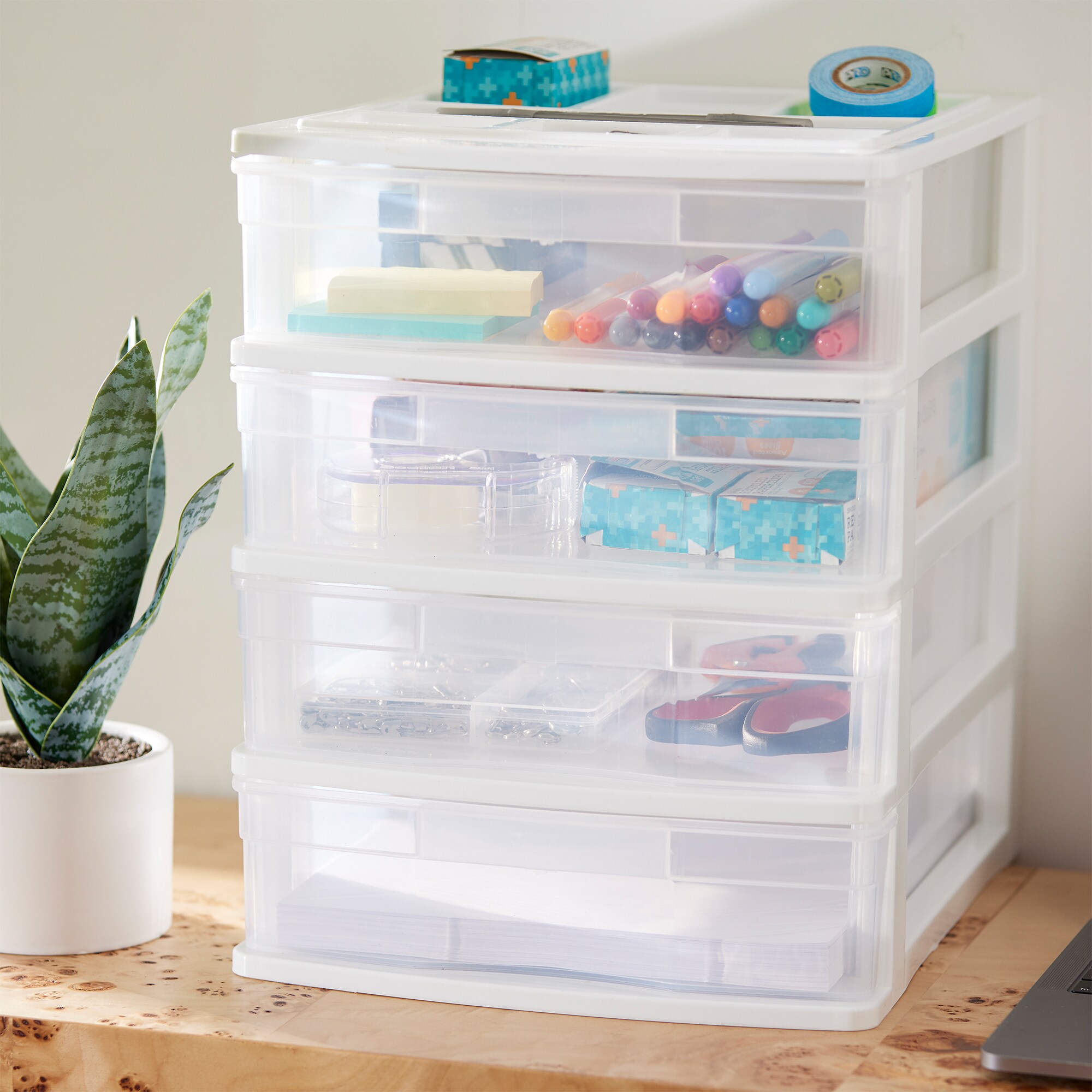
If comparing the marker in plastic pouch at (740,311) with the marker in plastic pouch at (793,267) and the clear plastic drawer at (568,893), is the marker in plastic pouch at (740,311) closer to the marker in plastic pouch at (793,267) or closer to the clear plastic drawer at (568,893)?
the marker in plastic pouch at (793,267)

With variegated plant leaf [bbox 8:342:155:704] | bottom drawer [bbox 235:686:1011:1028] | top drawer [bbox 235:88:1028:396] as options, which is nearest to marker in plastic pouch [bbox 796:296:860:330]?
top drawer [bbox 235:88:1028:396]

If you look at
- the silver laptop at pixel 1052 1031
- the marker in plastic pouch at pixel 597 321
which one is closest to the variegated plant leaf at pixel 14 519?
the marker in plastic pouch at pixel 597 321

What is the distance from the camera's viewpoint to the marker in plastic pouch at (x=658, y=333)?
30.4 inches

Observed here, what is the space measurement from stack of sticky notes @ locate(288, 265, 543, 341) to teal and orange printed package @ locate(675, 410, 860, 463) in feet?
0.34

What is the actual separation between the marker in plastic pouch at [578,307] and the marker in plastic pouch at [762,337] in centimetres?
7

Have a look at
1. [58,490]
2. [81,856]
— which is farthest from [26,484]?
[81,856]

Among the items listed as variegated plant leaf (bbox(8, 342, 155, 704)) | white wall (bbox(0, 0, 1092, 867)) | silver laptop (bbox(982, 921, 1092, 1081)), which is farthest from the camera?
white wall (bbox(0, 0, 1092, 867))

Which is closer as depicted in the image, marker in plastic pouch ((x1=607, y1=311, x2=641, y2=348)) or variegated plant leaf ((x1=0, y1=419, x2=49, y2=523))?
marker in plastic pouch ((x1=607, y1=311, x2=641, y2=348))

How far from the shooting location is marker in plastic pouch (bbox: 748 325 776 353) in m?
0.76

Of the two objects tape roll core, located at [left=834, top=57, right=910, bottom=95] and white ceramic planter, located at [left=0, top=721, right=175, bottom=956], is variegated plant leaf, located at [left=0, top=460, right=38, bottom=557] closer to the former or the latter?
white ceramic planter, located at [left=0, top=721, right=175, bottom=956]

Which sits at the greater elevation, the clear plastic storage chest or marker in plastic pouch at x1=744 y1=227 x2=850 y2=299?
marker in plastic pouch at x1=744 y1=227 x2=850 y2=299

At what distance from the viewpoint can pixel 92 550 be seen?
34.6 inches

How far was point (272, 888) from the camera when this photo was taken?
2.86ft

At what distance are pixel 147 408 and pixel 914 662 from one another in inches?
18.1
